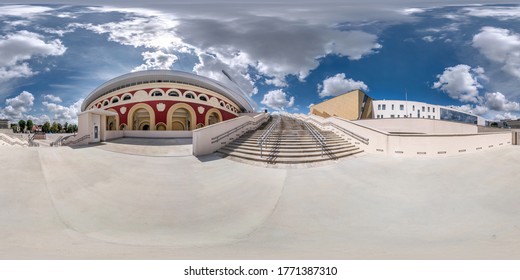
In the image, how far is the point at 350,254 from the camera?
1791 millimetres

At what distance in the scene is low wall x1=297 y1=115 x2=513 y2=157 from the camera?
5.36 meters

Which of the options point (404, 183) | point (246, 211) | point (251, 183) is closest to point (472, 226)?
point (404, 183)

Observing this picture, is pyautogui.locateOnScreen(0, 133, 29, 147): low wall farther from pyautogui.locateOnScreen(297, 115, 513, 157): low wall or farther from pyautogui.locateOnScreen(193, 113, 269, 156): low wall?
pyautogui.locateOnScreen(297, 115, 513, 157): low wall

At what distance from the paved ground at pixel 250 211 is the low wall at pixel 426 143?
1.11m

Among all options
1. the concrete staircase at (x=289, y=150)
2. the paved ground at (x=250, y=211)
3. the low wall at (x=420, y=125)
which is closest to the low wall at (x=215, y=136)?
the concrete staircase at (x=289, y=150)

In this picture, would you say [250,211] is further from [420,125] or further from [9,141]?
[420,125]

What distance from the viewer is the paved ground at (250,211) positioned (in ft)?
6.15

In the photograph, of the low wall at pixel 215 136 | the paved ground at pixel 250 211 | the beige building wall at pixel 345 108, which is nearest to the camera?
the paved ground at pixel 250 211

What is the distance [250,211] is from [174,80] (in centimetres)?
1153

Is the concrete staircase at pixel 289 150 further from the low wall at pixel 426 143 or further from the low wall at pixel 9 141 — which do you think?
the low wall at pixel 9 141

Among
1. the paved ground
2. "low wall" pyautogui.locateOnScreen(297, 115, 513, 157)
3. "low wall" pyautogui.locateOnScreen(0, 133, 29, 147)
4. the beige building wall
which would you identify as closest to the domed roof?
"low wall" pyautogui.locateOnScreen(0, 133, 29, 147)

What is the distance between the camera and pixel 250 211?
2682mm

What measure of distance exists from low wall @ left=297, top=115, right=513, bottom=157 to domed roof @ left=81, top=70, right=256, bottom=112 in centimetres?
466

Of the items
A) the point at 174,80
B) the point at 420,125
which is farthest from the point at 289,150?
the point at 420,125
